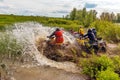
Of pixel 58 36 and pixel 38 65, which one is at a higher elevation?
pixel 58 36

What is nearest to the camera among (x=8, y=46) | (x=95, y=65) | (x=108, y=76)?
(x=108, y=76)

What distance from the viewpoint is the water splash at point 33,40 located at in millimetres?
16575

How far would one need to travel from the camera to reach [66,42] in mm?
19375

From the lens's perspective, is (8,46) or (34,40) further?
(34,40)

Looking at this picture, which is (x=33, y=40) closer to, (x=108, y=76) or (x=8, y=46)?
(x=8, y=46)

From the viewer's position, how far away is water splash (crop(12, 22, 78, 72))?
16575 millimetres

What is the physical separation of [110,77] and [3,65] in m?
4.28

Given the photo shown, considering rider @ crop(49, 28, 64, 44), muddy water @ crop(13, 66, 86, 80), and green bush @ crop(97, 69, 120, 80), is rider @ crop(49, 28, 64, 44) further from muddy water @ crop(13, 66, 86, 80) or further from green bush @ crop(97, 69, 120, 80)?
green bush @ crop(97, 69, 120, 80)

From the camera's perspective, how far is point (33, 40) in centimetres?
1833

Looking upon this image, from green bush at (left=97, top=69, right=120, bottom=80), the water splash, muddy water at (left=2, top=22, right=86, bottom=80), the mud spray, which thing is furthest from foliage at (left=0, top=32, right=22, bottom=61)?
green bush at (left=97, top=69, right=120, bottom=80)

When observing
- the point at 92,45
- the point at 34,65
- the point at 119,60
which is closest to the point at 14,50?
the point at 34,65

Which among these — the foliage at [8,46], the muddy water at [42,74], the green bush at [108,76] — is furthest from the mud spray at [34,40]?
the green bush at [108,76]

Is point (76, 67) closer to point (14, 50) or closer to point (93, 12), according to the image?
point (14, 50)

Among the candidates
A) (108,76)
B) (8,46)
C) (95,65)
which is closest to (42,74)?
(8,46)
